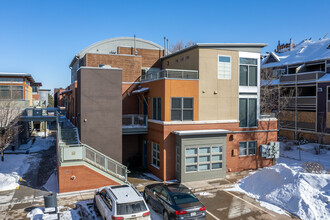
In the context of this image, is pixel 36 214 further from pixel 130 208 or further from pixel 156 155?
pixel 156 155

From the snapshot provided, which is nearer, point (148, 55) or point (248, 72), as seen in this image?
point (248, 72)

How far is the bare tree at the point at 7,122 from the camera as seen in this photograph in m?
21.9

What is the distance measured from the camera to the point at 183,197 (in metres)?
11.6

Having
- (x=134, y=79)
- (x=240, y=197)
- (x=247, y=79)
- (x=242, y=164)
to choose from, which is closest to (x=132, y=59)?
(x=134, y=79)

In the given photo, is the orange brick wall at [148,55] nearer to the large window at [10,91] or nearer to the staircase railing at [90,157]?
the staircase railing at [90,157]

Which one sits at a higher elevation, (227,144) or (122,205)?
(227,144)

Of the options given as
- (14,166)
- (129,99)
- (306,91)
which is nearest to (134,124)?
(129,99)

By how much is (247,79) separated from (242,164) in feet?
21.8

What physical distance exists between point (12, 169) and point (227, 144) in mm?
16560

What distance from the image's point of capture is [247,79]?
19609 millimetres

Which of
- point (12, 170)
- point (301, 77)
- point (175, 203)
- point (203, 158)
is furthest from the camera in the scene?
point (301, 77)

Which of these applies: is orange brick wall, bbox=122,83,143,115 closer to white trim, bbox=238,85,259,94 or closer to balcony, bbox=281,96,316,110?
white trim, bbox=238,85,259,94

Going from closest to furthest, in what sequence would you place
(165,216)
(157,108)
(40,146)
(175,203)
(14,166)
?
(175,203)
(165,216)
(157,108)
(14,166)
(40,146)

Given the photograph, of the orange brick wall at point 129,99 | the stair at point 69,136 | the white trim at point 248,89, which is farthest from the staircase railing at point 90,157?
the white trim at point 248,89
